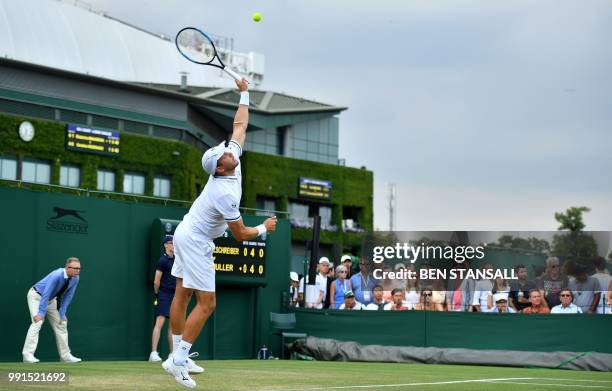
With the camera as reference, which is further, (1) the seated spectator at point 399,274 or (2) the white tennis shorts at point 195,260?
(1) the seated spectator at point 399,274

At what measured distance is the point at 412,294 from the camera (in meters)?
20.1

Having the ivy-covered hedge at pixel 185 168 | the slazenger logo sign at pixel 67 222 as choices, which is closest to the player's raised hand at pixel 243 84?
the slazenger logo sign at pixel 67 222

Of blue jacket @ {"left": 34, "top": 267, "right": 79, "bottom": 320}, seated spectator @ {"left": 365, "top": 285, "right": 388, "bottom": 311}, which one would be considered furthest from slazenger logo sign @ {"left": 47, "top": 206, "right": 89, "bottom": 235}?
seated spectator @ {"left": 365, "top": 285, "right": 388, "bottom": 311}

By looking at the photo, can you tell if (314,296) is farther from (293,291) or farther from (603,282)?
(603,282)

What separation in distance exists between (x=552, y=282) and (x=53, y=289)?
9263mm

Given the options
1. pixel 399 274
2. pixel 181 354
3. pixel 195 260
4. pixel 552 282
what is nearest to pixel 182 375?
pixel 181 354

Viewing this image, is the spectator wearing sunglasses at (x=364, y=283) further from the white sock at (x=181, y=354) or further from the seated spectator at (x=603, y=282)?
the white sock at (x=181, y=354)

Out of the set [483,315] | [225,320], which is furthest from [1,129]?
[483,315]

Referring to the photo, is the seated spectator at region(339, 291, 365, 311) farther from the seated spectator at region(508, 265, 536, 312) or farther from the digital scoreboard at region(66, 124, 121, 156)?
the digital scoreboard at region(66, 124, 121, 156)

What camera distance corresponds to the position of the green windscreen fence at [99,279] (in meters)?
17.3

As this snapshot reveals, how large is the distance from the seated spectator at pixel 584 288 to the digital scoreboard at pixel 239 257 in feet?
22.1

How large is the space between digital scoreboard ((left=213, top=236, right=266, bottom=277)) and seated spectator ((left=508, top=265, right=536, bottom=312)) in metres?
5.59

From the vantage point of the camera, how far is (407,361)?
18.2 metres

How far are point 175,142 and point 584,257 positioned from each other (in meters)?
41.9
